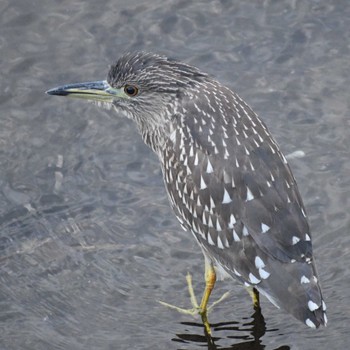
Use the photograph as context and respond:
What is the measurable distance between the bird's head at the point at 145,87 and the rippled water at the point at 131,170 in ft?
2.79

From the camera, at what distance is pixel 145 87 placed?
7957mm

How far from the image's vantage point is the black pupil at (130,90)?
8.00 metres

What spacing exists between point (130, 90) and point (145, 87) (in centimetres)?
14

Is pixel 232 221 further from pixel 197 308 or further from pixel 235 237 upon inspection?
pixel 197 308

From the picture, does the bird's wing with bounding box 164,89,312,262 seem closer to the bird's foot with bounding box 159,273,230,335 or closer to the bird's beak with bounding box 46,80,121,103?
the bird's foot with bounding box 159,273,230,335

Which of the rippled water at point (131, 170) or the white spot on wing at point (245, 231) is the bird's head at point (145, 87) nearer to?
the rippled water at point (131, 170)

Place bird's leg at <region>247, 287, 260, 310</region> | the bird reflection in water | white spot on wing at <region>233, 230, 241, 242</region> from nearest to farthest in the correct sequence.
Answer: white spot on wing at <region>233, 230, 241, 242</region> → the bird reflection in water → bird's leg at <region>247, 287, 260, 310</region>

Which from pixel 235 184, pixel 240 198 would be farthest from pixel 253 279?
pixel 235 184

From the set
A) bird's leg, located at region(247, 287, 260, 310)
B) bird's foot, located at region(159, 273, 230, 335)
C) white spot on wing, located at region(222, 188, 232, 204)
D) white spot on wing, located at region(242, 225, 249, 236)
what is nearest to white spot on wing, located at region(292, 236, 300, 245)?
white spot on wing, located at region(242, 225, 249, 236)

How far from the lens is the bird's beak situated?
26.0 feet

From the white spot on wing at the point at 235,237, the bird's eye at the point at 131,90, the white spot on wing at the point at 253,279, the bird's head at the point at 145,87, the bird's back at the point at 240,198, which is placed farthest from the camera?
the bird's eye at the point at 131,90

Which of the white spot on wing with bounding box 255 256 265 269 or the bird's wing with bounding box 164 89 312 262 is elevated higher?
the bird's wing with bounding box 164 89 312 262

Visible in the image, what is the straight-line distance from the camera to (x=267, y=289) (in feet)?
22.2

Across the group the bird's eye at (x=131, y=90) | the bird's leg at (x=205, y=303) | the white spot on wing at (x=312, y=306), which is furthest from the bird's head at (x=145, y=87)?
the white spot on wing at (x=312, y=306)
